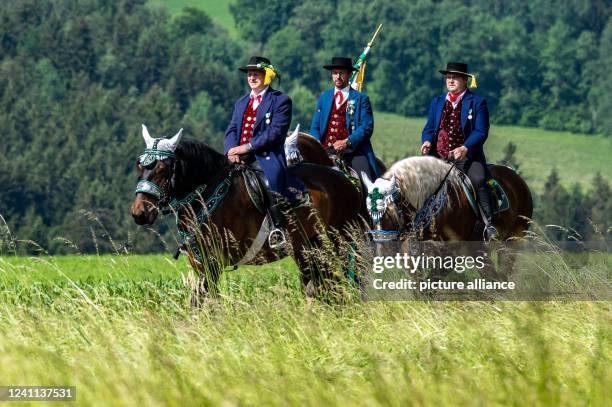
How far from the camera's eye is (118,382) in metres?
8.17

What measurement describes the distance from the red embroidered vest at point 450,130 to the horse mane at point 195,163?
288 cm

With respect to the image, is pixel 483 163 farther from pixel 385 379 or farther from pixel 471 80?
pixel 385 379

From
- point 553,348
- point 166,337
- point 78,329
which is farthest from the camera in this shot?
point 78,329

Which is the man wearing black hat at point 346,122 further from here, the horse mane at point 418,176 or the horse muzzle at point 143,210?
the horse muzzle at point 143,210

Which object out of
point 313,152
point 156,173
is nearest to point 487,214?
point 313,152

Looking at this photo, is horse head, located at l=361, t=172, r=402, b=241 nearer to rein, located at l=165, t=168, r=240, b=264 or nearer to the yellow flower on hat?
rein, located at l=165, t=168, r=240, b=264

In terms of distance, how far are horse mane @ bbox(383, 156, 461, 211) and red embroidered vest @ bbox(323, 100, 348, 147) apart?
6.65ft

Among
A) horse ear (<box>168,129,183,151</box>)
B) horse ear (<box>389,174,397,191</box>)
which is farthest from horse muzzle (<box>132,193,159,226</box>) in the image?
horse ear (<box>389,174,397,191</box>)

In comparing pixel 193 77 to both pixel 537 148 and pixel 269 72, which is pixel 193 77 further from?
pixel 269 72

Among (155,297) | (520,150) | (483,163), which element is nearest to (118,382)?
(155,297)

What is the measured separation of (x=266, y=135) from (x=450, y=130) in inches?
92.7

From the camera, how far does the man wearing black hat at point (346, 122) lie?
15188 mm

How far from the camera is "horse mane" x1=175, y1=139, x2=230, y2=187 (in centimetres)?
1262

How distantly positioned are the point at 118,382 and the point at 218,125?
513ft
